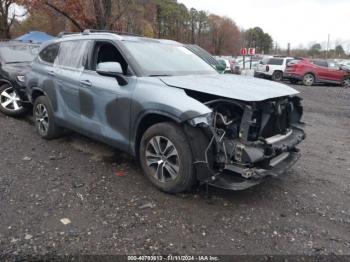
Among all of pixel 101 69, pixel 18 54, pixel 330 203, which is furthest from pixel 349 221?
pixel 18 54

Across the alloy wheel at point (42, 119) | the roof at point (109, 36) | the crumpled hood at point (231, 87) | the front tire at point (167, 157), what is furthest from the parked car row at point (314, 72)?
the front tire at point (167, 157)

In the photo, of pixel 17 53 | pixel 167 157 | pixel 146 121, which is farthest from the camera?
pixel 17 53

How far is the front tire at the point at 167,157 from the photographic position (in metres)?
3.73

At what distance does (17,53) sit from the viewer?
816cm

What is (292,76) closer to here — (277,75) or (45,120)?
(277,75)

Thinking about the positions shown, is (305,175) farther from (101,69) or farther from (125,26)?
(125,26)

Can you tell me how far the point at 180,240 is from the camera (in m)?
3.24

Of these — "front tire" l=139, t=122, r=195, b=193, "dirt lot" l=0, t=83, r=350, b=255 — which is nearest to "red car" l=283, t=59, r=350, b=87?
"dirt lot" l=0, t=83, r=350, b=255

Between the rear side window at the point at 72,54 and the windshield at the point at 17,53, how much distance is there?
2896mm

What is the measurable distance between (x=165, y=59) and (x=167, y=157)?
60.5 inches

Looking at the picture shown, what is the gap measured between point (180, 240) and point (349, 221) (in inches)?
Result: 73.5

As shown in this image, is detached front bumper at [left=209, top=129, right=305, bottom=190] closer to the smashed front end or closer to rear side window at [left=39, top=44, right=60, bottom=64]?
the smashed front end

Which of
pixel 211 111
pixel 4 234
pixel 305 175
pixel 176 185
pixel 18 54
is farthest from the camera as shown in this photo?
pixel 18 54

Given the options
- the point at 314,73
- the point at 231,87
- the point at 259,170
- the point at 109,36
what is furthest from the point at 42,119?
the point at 314,73
